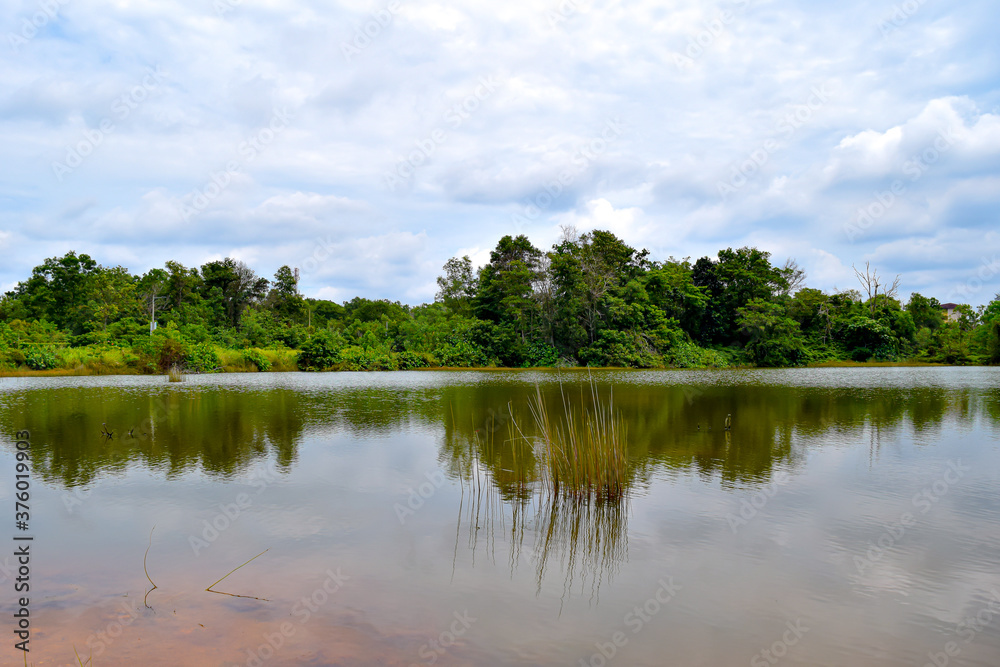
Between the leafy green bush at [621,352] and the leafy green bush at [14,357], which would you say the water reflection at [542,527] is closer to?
the leafy green bush at [621,352]

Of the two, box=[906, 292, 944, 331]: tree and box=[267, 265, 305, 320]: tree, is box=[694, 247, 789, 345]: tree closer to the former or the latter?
box=[906, 292, 944, 331]: tree

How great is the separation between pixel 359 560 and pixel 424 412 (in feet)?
30.5

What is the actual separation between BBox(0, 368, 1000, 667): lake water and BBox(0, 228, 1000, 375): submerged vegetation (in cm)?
2631

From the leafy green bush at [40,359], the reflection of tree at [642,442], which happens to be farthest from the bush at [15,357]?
the reflection of tree at [642,442]

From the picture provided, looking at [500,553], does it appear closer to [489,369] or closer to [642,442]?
[642,442]

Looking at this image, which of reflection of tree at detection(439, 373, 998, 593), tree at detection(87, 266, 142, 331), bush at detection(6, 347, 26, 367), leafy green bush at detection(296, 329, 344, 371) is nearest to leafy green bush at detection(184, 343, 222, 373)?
leafy green bush at detection(296, 329, 344, 371)

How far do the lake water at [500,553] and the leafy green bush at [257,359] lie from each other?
23805 millimetres

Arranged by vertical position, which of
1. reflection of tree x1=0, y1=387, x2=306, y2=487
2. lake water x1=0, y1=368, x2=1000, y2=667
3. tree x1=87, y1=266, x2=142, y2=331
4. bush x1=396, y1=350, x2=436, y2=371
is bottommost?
lake water x1=0, y1=368, x2=1000, y2=667

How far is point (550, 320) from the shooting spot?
3700 cm

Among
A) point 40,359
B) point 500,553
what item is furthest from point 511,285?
point 500,553

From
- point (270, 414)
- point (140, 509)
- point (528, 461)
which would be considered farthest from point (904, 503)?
point (270, 414)

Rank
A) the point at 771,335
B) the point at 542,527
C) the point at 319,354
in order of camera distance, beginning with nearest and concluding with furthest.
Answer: the point at 542,527 → the point at 319,354 → the point at 771,335

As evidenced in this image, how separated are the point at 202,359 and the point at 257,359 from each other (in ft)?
9.46

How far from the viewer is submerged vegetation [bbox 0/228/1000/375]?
35750 mm
